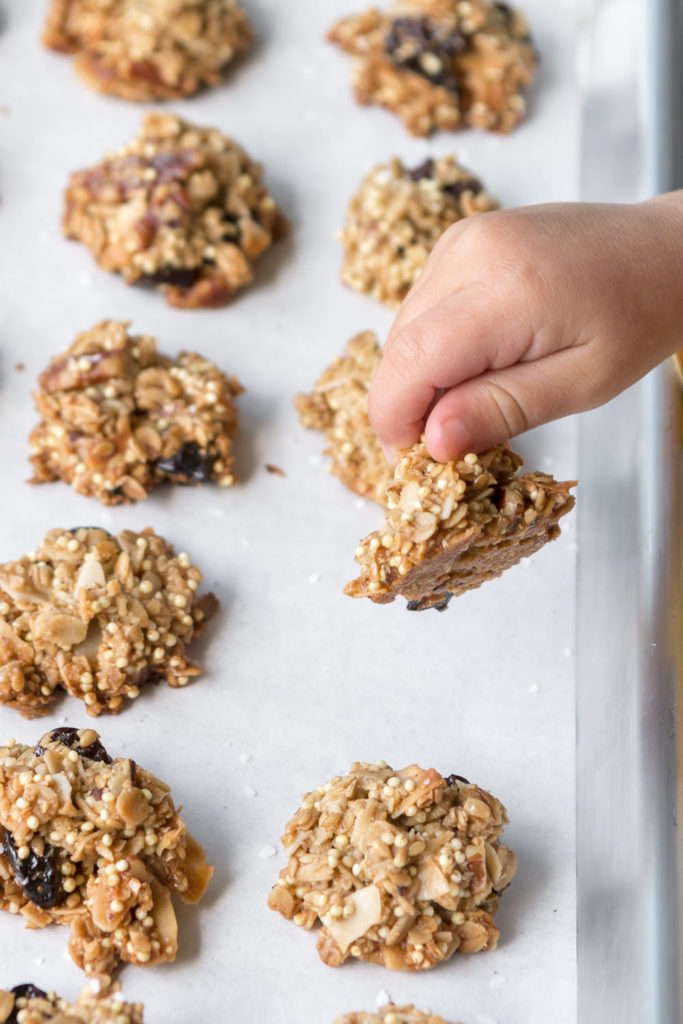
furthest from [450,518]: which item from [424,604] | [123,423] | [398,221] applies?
[398,221]

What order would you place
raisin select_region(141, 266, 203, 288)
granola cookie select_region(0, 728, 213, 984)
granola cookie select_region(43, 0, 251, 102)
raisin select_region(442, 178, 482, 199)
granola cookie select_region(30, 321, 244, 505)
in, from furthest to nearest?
granola cookie select_region(43, 0, 251, 102), raisin select_region(442, 178, 482, 199), raisin select_region(141, 266, 203, 288), granola cookie select_region(30, 321, 244, 505), granola cookie select_region(0, 728, 213, 984)

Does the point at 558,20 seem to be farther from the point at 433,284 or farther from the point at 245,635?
the point at 245,635

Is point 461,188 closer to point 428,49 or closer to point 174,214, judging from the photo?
point 428,49

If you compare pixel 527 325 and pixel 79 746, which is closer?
pixel 527 325

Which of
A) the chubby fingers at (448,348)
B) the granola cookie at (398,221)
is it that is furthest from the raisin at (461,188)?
the chubby fingers at (448,348)

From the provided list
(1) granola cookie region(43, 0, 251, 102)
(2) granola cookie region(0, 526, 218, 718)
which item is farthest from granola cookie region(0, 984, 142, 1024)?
(1) granola cookie region(43, 0, 251, 102)

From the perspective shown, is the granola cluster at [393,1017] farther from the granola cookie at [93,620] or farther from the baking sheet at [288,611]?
the granola cookie at [93,620]

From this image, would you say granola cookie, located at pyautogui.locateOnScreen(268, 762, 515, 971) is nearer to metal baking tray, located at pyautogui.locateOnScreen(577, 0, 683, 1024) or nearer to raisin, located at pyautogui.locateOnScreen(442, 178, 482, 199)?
metal baking tray, located at pyautogui.locateOnScreen(577, 0, 683, 1024)
